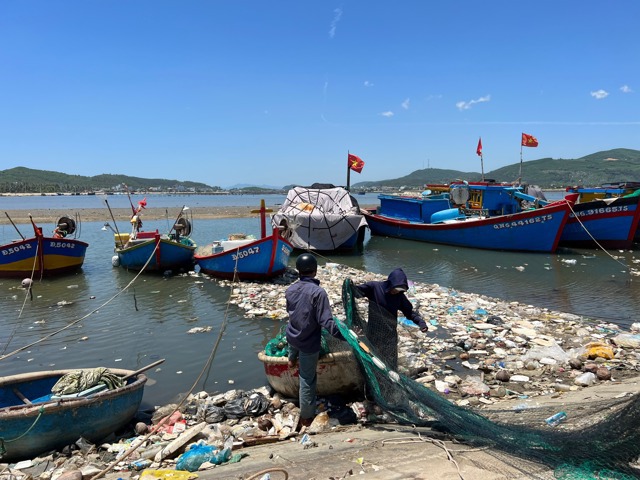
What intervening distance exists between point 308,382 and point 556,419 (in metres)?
2.49

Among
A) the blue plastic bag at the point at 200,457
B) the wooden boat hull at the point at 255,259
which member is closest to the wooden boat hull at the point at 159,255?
the wooden boat hull at the point at 255,259

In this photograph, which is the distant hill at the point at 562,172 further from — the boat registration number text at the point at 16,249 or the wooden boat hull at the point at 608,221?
the boat registration number text at the point at 16,249

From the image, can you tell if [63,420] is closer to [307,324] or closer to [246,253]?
[307,324]

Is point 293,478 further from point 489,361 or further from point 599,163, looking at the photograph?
point 599,163

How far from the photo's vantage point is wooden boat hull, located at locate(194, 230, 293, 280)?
43.9 feet

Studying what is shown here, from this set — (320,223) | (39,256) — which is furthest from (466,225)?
(39,256)

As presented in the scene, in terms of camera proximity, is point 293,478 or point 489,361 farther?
point 489,361

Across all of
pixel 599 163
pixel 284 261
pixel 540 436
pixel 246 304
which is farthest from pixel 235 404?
pixel 599 163

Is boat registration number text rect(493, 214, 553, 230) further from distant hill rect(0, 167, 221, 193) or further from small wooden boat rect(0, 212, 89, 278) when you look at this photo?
distant hill rect(0, 167, 221, 193)

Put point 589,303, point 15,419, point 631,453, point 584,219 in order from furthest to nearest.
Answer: point 584,219 < point 589,303 < point 15,419 < point 631,453

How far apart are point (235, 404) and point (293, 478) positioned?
231 cm

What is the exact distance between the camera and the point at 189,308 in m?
11.4

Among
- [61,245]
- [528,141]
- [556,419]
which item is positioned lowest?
[556,419]

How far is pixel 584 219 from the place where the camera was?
20.9m
